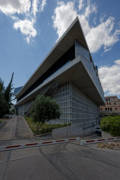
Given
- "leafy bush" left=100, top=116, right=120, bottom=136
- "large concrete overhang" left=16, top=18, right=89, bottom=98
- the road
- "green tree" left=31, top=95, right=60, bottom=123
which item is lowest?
the road

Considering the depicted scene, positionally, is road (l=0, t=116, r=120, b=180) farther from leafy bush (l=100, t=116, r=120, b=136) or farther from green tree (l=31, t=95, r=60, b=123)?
green tree (l=31, t=95, r=60, b=123)

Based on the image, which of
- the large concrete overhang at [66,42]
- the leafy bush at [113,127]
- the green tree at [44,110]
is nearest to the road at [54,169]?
the leafy bush at [113,127]

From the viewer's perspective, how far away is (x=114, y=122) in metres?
9.01

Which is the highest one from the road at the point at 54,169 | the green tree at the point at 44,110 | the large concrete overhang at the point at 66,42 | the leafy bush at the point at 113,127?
the large concrete overhang at the point at 66,42

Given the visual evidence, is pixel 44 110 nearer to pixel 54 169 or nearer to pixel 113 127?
pixel 54 169

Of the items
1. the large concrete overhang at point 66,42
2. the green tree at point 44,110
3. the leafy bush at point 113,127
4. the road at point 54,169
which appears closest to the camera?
the road at point 54,169

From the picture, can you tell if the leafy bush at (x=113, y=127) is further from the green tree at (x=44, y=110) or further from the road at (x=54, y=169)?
the green tree at (x=44, y=110)

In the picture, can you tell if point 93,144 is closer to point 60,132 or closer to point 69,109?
point 60,132

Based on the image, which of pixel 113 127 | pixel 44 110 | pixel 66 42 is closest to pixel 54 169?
pixel 44 110

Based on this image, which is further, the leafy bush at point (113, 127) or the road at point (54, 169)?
the leafy bush at point (113, 127)

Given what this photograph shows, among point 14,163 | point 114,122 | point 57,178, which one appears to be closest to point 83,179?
point 57,178

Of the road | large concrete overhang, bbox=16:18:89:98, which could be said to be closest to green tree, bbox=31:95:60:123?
the road

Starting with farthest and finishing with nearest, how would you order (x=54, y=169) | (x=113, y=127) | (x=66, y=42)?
(x=66, y=42)
(x=113, y=127)
(x=54, y=169)

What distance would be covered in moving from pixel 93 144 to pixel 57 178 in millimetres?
5511
